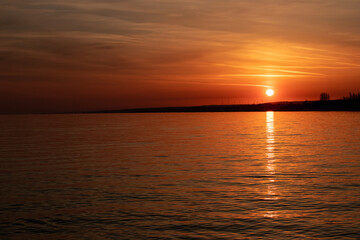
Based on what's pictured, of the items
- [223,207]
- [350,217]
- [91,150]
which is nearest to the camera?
[350,217]

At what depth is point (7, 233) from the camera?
605 inches

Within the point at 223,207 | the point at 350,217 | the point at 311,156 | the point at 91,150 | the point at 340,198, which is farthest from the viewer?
the point at 91,150

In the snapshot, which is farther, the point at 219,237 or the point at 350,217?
the point at 350,217

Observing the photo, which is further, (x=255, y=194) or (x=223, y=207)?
(x=255, y=194)

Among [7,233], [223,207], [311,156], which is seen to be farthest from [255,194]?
[311,156]

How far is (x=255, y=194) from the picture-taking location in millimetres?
21297

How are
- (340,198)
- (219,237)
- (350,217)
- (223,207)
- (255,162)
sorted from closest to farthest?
(219,237)
(350,217)
(223,207)
(340,198)
(255,162)

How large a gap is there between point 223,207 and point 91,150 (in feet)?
96.6

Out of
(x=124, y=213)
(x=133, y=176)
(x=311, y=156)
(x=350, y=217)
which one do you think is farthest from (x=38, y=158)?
(x=350, y=217)

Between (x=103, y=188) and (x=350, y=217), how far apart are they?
43.9 feet

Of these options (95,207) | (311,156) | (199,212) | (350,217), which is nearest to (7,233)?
(95,207)

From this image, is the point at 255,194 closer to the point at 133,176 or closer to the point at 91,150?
the point at 133,176

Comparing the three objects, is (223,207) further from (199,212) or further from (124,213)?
(124,213)

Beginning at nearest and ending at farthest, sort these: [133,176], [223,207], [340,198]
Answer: [223,207] < [340,198] < [133,176]
